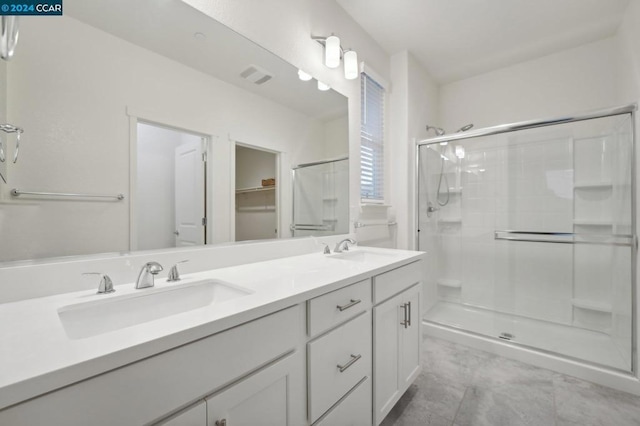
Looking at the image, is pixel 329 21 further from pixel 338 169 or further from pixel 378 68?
pixel 338 169

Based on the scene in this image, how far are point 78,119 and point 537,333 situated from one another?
3.12 metres

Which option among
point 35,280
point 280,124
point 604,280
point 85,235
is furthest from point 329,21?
point 604,280

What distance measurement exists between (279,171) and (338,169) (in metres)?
0.57

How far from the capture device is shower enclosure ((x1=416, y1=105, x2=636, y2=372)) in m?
1.93

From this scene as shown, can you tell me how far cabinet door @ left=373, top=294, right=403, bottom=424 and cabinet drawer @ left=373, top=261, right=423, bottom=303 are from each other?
40mm

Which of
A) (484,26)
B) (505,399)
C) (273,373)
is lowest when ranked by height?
(505,399)

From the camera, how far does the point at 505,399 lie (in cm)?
157

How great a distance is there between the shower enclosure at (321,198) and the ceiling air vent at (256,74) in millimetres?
510

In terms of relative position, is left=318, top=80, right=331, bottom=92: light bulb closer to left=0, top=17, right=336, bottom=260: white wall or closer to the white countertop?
left=0, top=17, right=336, bottom=260: white wall

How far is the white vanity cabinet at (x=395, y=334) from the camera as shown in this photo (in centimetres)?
123

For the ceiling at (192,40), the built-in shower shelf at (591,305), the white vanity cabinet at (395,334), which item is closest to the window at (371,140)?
the ceiling at (192,40)

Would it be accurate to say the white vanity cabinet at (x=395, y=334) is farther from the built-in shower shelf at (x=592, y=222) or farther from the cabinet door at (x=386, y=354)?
the built-in shower shelf at (x=592, y=222)

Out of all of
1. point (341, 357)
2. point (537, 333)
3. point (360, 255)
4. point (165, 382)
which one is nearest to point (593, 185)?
point (537, 333)

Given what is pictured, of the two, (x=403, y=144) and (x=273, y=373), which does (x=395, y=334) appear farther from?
(x=403, y=144)
